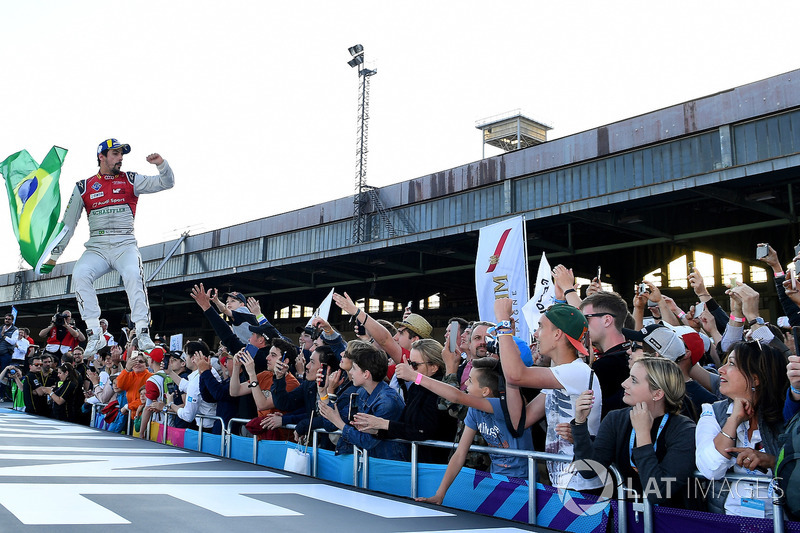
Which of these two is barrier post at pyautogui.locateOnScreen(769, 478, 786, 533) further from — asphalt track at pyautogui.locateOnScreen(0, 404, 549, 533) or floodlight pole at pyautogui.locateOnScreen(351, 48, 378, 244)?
floodlight pole at pyautogui.locateOnScreen(351, 48, 378, 244)

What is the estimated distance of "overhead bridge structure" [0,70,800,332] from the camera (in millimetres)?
14273

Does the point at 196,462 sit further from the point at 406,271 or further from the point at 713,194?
the point at 406,271

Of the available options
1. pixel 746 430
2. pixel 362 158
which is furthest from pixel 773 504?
pixel 362 158

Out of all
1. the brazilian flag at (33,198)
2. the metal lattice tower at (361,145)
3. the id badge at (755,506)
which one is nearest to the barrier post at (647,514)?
the id badge at (755,506)

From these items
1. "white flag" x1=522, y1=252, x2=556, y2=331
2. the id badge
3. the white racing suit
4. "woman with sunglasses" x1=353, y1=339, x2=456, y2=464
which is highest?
the white racing suit

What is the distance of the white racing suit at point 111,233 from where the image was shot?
8.53 meters

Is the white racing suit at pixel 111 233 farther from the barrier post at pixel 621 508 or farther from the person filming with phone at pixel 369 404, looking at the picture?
the barrier post at pixel 621 508

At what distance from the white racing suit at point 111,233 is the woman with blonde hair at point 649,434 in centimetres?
642

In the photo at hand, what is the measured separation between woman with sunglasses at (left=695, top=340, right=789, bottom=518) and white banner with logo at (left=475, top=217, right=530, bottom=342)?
15.7 ft

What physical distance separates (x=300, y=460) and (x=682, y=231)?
14633 mm

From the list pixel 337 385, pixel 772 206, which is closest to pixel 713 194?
pixel 772 206

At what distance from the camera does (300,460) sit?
6.75 metres

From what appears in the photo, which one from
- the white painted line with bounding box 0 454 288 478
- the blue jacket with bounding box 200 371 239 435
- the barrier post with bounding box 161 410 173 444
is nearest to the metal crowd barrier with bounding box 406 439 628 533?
the white painted line with bounding box 0 454 288 478

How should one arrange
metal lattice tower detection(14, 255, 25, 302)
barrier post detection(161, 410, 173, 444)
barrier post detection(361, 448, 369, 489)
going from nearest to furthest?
barrier post detection(361, 448, 369, 489)
barrier post detection(161, 410, 173, 444)
metal lattice tower detection(14, 255, 25, 302)
